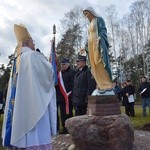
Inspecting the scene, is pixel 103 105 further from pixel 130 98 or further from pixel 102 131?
pixel 130 98

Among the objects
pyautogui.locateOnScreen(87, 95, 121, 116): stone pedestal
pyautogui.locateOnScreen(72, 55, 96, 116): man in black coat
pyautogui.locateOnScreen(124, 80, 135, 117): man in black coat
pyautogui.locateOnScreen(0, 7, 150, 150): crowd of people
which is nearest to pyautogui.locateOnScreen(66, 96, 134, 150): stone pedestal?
pyautogui.locateOnScreen(87, 95, 121, 116): stone pedestal

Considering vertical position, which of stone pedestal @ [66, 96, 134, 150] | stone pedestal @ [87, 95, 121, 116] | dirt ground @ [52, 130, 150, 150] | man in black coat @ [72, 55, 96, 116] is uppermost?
man in black coat @ [72, 55, 96, 116]

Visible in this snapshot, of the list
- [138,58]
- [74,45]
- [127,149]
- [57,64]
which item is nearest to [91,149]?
[127,149]

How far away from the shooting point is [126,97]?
1596 centimetres

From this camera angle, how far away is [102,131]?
25.5 feet

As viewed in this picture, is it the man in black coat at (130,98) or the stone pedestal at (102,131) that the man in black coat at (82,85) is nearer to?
the stone pedestal at (102,131)

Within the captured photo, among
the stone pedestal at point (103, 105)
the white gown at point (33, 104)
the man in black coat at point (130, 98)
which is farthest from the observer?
the man in black coat at point (130, 98)

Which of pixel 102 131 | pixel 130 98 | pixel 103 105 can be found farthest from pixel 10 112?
pixel 130 98

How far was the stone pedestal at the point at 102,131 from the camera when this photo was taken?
7.69 metres

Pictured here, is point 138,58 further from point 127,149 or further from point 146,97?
point 127,149

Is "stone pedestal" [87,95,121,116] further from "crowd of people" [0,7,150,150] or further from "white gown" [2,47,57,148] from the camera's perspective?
"white gown" [2,47,57,148]

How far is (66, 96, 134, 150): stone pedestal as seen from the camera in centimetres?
769

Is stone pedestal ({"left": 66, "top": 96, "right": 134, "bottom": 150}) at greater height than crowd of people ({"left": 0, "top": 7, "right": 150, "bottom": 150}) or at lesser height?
lesser

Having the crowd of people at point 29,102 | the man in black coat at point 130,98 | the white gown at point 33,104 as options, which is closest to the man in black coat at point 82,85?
the crowd of people at point 29,102
